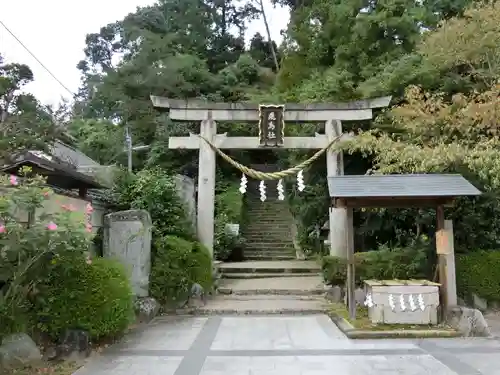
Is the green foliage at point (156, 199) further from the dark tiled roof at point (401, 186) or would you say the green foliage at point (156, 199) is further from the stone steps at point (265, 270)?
the dark tiled roof at point (401, 186)

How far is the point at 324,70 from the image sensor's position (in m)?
19.2

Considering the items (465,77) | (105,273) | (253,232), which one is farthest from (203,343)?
(253,232)

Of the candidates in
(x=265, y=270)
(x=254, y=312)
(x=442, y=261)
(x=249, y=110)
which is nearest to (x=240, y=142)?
(x=249, y=110)

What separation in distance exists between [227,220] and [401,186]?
34.4ft

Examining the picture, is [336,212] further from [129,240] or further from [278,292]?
[129,240]

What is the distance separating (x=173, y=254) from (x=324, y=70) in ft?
39.6

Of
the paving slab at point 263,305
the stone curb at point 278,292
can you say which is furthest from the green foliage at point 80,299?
the stone curb at point 278,292

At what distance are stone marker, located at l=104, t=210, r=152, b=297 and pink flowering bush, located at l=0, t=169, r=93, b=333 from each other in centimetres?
320

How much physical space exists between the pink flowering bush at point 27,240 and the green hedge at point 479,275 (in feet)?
25.5

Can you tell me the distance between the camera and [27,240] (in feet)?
16.6

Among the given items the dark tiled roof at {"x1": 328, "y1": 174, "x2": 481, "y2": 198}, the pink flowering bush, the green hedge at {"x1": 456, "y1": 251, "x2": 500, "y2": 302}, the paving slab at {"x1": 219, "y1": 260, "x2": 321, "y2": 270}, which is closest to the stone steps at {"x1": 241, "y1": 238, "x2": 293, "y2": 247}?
the paving slab at {"x1": 219, "y1": 260, "x2": 321, "y2": 270}

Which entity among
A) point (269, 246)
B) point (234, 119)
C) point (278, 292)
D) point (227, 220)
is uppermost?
point (234, 119)

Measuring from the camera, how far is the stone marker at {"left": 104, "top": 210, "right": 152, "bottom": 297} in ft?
30.1

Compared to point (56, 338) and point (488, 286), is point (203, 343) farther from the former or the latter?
point (488, 286)
